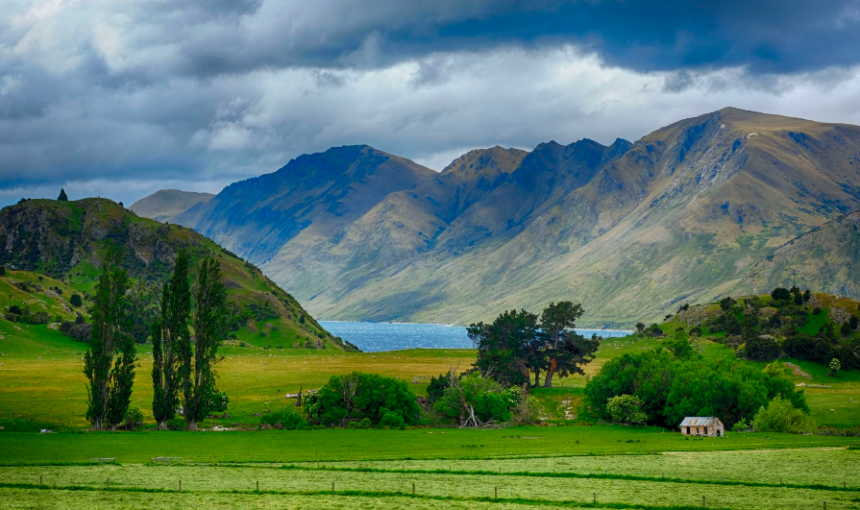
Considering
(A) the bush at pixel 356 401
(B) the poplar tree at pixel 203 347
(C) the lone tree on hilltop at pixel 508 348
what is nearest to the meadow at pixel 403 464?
(B) the poplar tree at pixel 203 347

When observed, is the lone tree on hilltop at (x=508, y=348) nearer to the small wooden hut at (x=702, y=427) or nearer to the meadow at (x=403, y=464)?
the meadow at (x=403, y=464)

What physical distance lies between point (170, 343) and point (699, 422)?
3213 inches

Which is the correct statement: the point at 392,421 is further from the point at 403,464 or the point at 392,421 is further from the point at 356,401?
the point at 403,464

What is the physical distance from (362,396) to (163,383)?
30981mm

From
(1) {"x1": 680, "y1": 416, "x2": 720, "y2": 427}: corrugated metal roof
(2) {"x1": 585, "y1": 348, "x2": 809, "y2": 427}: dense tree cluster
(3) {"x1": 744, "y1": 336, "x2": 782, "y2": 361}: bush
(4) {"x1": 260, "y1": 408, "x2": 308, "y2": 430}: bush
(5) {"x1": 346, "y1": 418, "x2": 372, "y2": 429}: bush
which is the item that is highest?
(3) {"x1": 744, "y1": 336, "x2": 782, "y2": 361}: bush

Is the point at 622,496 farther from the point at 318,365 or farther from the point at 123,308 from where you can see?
the point at 318,365

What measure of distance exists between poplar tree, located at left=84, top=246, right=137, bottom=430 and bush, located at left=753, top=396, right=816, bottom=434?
94.4m

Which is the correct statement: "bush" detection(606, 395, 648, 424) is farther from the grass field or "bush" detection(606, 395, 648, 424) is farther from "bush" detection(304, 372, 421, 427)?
the grass field

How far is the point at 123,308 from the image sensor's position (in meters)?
116

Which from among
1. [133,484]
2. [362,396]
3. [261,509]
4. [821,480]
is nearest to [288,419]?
[362,396]

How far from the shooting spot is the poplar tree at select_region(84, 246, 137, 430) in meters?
107

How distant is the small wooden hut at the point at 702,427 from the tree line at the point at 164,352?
238 feet

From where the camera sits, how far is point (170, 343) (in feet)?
384

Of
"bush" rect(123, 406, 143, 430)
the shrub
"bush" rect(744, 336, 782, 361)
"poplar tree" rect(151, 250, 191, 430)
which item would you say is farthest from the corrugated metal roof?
"bush" rect(123, 406, 143, 430)
